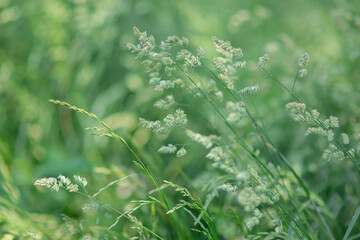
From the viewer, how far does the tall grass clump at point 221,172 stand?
0.81 m

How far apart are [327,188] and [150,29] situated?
1.31m

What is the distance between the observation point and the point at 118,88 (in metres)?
1.98

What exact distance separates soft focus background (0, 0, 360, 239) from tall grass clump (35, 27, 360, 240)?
3.6 inches

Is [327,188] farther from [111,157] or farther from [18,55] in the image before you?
[18,55]

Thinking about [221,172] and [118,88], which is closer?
[221,172]

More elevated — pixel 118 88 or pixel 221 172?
pixel 118 88

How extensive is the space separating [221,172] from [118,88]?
0.83 metres

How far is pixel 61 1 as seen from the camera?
2.14 metres

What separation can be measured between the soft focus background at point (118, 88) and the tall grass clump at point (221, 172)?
3.6 inches

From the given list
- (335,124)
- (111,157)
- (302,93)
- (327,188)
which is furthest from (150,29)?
(335,124)

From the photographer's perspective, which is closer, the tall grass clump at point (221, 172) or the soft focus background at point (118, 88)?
the tall grass clump at point (221, 172)

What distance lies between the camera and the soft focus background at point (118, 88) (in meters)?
1.47

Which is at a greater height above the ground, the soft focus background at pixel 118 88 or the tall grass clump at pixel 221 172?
the soft focus background at pixel 118 88

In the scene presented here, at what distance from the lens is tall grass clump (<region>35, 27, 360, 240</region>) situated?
0.81 m
